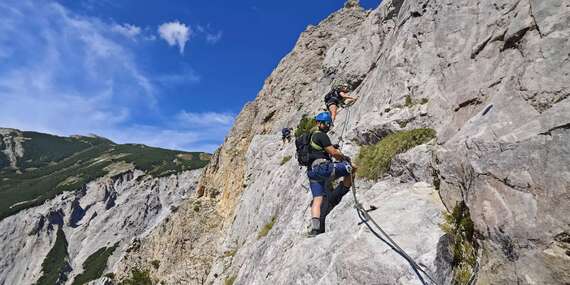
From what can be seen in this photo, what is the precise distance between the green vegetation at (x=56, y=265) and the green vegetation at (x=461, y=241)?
5344 inches

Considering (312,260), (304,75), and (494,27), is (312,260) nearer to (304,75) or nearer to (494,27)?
(494,27)

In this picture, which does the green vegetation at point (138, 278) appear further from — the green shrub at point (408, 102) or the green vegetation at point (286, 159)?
the green shrub at point (408, 102)

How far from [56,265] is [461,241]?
481ft

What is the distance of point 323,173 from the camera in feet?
37.4

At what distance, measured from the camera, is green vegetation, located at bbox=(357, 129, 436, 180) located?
11.1m

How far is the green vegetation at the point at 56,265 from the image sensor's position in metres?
121

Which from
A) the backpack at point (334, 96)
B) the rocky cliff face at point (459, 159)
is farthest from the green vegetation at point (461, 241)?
the backpack at point (334, 96)

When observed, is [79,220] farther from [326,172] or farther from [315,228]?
[326,172]

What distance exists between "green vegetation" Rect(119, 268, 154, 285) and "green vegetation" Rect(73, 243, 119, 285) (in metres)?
71.1

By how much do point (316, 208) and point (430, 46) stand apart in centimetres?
691

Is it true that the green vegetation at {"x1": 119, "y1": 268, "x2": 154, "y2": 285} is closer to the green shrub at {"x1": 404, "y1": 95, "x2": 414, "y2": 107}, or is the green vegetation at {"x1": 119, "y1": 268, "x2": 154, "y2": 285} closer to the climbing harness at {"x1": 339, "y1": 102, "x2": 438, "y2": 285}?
the green shrub at {"x1": 404, "y1": 95, "x2": 414, "y2": 107}

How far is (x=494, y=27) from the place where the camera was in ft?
35.3

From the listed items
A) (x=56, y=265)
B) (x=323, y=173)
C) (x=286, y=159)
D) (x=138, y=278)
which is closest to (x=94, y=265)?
(x=56, y=265)

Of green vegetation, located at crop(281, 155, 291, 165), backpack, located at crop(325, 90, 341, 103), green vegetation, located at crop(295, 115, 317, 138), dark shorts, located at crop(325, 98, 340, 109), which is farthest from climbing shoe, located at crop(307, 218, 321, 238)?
green vegetation, located at crop(295, 115, 317, 138)
